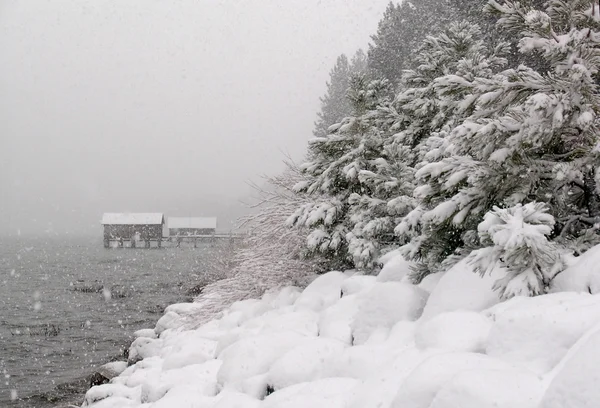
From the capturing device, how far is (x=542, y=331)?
3381mm

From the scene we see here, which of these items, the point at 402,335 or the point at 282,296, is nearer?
the point at 402,335

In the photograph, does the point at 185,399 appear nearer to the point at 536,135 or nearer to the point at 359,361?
the point at 359,361

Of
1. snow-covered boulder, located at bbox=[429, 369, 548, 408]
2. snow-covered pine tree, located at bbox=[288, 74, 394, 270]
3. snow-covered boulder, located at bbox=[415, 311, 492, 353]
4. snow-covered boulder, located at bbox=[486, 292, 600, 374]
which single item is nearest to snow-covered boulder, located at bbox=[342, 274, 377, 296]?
snow-covered pine tree, located at bbox=[288, 74, 394, 270]

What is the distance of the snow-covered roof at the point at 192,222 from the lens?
9019 centimetres

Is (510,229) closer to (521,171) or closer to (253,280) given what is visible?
(521,171)

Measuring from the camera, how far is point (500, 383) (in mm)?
2891

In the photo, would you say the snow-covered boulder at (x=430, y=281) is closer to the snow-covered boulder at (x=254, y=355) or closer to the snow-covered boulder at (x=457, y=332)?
the snow-covered boulder at (x=254, y=355)

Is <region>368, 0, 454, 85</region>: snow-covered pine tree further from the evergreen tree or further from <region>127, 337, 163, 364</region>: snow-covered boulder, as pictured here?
<region>127, 337, 163, 364</region>: snow-covered boulder

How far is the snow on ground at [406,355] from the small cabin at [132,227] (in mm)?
75408

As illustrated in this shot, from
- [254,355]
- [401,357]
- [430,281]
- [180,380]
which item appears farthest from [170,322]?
[401,357]

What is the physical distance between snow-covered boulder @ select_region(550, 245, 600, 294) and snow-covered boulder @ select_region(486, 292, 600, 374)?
325 millimetres

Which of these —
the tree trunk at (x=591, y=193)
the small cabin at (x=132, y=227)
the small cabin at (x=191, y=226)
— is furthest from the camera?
the small cabin at (x=191, y=226)

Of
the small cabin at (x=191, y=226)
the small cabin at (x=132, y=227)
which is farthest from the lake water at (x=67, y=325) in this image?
the small cabin at (x=191, y=226)

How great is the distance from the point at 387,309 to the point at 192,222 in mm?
88662
